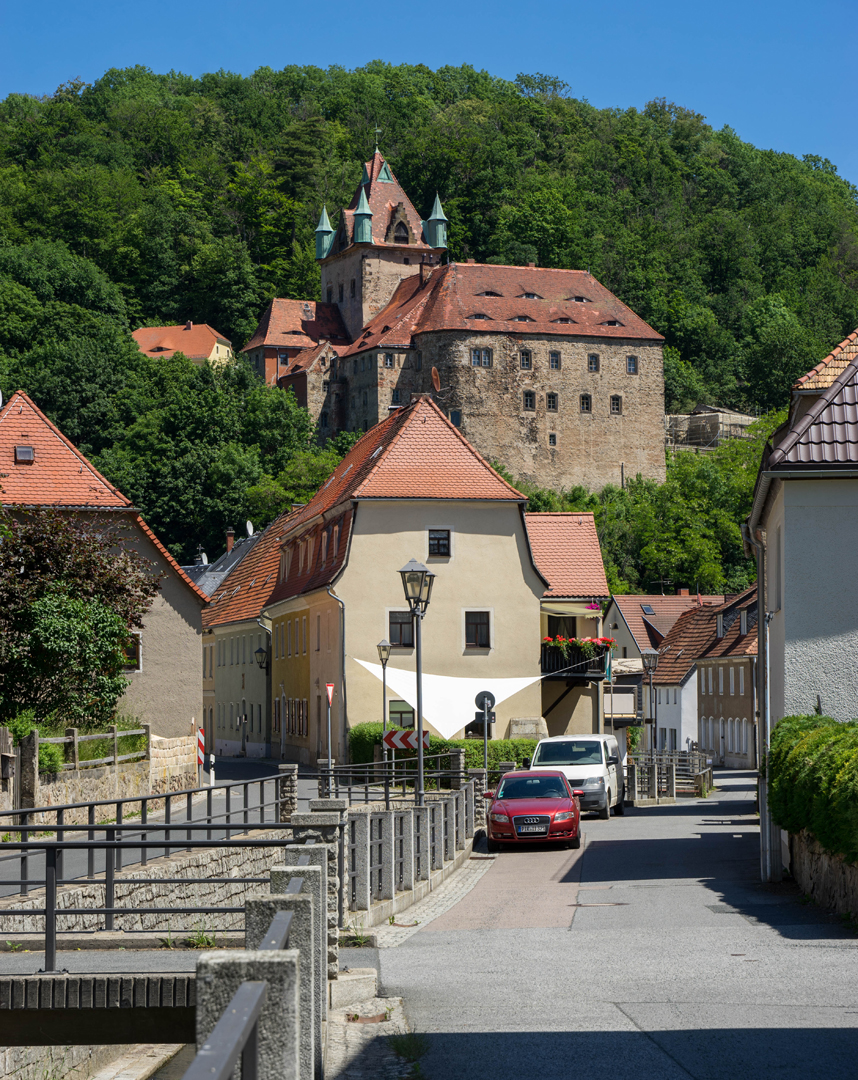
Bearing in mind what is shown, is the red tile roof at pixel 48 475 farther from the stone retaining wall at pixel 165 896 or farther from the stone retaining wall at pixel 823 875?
the stone retaining wall at pixel 823 875

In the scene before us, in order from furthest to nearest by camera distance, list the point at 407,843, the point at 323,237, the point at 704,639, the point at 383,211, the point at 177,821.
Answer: the point at 323,237, the point at 383,211, the point at 704,639, the point at 177,821, the point at 407,843

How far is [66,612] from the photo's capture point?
2686 centimetres

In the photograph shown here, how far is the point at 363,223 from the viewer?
131750 mm

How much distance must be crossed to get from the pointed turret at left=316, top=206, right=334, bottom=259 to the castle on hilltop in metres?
15.4

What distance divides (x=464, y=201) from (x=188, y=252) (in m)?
27.6

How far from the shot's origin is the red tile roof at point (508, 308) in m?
115

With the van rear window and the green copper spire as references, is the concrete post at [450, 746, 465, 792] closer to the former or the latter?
the van rear window

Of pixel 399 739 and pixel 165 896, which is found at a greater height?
pixel 399 739

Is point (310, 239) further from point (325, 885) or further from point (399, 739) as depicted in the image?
point (325, 885)

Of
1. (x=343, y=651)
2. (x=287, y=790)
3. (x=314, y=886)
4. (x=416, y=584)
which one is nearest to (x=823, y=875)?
(x=314, y=886)

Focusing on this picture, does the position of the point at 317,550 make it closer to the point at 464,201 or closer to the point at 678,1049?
the point at 678,1049

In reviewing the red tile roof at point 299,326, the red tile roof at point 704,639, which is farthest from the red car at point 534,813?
the red tile roof at point 299,326

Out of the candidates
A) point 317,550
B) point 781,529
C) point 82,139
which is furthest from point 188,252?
point 781,529

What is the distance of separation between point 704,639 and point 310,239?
8346 cm
